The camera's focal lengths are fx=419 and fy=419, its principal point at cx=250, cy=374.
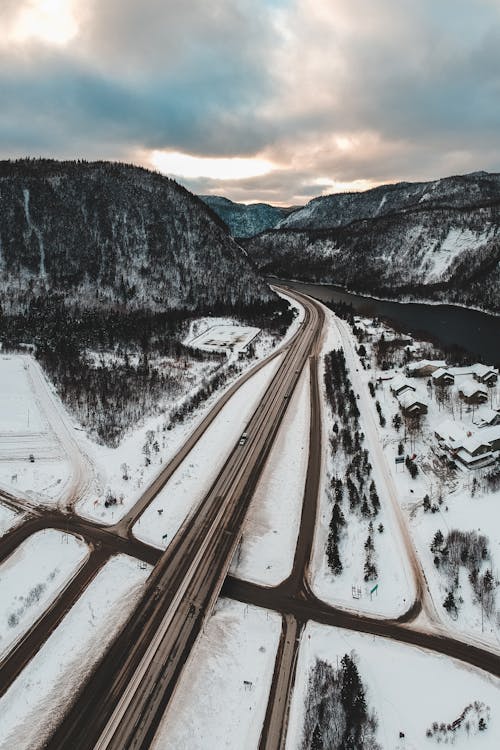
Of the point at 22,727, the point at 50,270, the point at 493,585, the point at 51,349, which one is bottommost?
the point at 22,727

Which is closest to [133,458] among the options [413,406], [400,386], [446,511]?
[446,511]

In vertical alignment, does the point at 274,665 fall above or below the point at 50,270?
below

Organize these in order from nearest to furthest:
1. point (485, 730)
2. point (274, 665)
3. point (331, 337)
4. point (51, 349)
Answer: point (485, 730), point (274, 665), point (51, 349), point (331, 337)

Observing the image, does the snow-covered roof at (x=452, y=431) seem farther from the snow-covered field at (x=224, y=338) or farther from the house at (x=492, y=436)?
the snow-covered field at (x=224, y=338)

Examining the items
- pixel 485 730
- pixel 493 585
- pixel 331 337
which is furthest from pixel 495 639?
pixel 331 337

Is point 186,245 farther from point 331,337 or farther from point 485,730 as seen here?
point 485,730

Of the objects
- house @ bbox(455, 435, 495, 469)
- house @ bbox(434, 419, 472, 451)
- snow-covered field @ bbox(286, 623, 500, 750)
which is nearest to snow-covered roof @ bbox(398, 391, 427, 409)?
house @ bbox(434, 419, 472, 451)

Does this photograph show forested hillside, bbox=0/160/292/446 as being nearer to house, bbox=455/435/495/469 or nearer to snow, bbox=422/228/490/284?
house, bbox=455/435/495/469
